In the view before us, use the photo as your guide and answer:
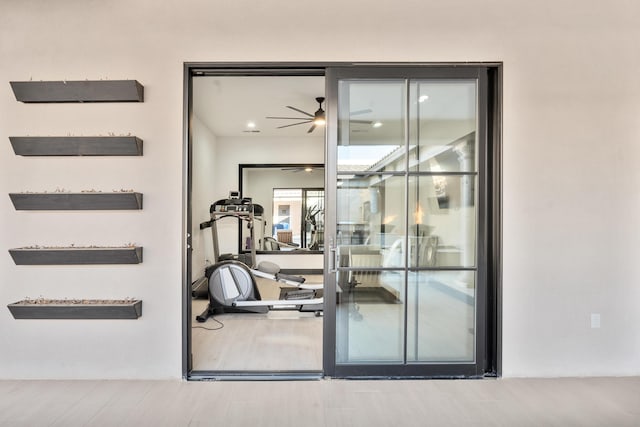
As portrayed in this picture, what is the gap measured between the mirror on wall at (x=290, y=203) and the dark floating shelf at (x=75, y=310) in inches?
183

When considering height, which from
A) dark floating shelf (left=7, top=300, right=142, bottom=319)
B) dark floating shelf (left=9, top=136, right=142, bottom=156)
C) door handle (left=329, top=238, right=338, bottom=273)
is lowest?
dark floating shelf (left=7, top=300, right=142, bottom=319)

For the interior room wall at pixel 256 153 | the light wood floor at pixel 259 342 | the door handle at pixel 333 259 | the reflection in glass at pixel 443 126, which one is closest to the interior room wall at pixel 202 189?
the interior room wall at pixel 256 153

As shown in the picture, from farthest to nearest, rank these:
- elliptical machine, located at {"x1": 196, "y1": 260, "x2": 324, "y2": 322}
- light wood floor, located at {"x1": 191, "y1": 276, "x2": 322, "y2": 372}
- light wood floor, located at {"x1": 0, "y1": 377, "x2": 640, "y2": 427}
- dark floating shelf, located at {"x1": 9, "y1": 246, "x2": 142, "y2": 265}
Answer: elliptical machine, located at {"x1": 196, "y1": 260, "x2": 324, "y2": 322}, light wood floor, located at {"x1": 191, "y1": 276, "x2": 322, "y2": 372}, dark floating shelf, located at {"x1": 9, "y1": 246, "x2": 142, "y2": 265}, light wood floor, located at {"x1": 0, "y1": 377, "x2": 640, "y2": 427}

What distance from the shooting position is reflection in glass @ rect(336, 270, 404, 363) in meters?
2.53

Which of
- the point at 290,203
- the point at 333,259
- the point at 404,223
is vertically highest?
the point at 290,203

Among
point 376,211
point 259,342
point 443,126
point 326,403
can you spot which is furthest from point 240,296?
point 443,126

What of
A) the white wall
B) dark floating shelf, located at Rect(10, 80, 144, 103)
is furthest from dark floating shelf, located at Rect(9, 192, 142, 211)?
dark floating shelf, located at Rect(10, 80, 144, 103)

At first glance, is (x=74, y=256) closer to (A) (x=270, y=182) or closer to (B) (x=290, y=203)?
(A) (x=270, y=182)

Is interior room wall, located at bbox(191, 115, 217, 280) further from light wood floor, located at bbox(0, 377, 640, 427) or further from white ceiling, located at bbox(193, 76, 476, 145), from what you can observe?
light wood floor, located at bbox(0, 377, 640, 427)

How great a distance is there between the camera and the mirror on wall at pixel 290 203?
23.6ft

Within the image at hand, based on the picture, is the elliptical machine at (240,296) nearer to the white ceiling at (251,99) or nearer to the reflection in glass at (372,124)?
the reflection in glass at (372,124)

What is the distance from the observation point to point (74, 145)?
242cm

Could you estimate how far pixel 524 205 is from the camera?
2523mm

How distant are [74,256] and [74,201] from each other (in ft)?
1.36
